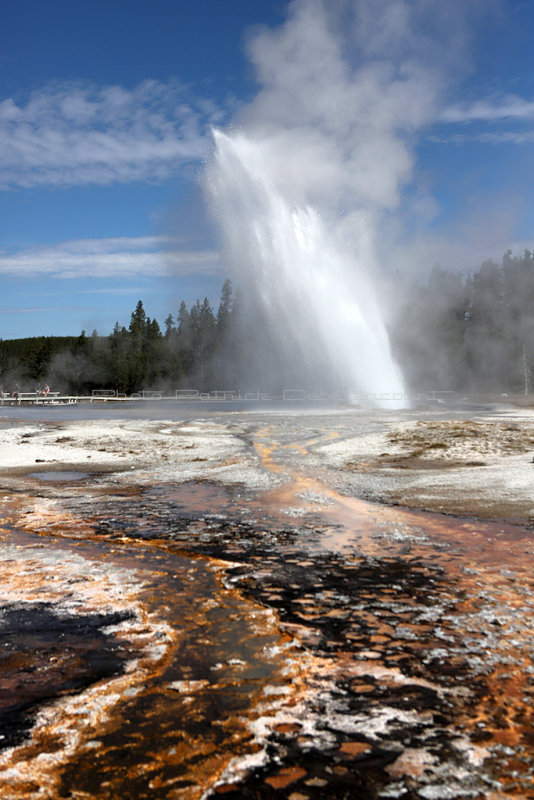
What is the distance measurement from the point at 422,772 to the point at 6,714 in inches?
76.8

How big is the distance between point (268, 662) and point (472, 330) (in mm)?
100360

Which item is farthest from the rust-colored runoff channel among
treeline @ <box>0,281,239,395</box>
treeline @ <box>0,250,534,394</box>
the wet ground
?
treeline @ <box>0,281,239,395</box>

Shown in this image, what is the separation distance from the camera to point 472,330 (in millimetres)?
98312

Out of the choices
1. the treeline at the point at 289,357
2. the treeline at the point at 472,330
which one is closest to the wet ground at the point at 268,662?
the treeline at the point at 289,357

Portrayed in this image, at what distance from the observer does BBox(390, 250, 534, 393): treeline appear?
9175cm

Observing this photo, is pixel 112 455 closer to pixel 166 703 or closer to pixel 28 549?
pixel 28 549

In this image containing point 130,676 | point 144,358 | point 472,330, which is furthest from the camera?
point 144,358

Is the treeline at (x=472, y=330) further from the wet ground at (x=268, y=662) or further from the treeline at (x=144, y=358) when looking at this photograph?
the wet ground at (x=268, y=662)

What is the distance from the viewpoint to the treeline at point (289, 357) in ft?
304

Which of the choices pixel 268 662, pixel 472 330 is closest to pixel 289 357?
pixel 472 330

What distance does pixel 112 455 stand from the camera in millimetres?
15875

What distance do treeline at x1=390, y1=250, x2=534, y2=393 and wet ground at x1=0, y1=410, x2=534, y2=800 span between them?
8411 centimetres

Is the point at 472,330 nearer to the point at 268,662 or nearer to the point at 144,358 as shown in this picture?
the point at 144,358

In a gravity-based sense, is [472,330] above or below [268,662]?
above
